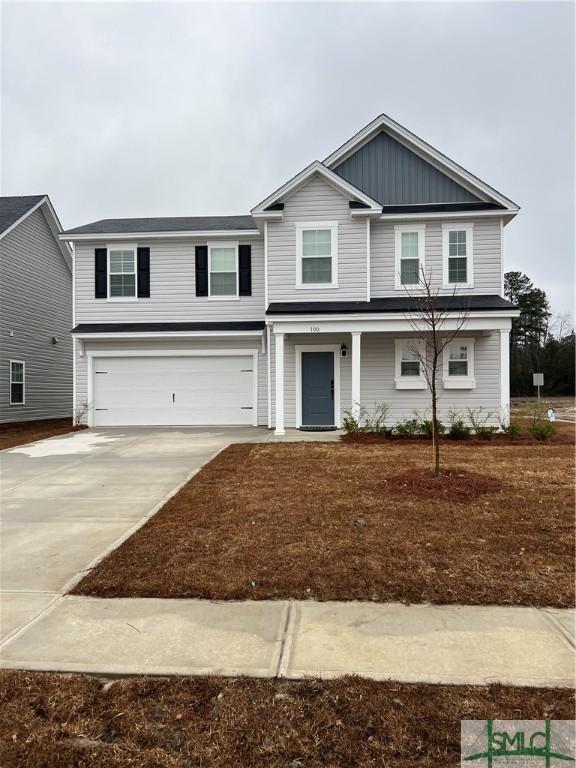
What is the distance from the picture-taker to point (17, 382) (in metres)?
17.2

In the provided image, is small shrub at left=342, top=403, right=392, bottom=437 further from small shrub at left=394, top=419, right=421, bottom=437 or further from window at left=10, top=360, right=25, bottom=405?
window at left=10, top=360, right=25, bottom=405

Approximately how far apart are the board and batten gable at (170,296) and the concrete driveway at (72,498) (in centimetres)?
447

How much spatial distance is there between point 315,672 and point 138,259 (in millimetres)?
14558

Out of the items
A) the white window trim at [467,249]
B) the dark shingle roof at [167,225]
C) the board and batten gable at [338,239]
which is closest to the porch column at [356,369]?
the board and batten gable at [338,239]

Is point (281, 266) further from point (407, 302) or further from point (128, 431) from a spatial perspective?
point (128, 431)

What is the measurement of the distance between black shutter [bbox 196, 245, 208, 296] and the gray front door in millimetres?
4025

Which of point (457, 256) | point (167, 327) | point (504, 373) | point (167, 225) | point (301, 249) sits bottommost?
point (504, 373)

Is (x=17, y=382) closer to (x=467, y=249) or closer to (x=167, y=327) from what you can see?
(x=167, y=327)

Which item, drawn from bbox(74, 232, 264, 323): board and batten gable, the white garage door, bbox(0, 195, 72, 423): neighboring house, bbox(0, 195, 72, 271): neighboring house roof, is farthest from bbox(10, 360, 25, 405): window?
bbox(0, 195, 72, 271): neighboring house roof

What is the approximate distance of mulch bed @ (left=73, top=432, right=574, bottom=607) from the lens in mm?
3720

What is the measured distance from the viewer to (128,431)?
13781mm

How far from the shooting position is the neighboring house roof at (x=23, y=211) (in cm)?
1673

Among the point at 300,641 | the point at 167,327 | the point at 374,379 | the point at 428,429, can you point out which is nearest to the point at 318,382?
the point at 374,379

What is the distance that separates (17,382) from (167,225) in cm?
816
